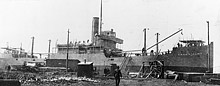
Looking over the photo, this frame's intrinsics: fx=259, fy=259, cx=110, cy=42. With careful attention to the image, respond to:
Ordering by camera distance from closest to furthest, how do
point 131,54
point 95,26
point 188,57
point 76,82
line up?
point 76,82, point 188,57, point 131,54, point 95,26

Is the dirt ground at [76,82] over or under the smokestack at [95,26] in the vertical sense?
under

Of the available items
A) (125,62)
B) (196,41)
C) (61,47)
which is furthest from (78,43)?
(196,41)

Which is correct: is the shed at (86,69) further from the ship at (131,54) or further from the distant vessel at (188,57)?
the distant vessel at (188,57)

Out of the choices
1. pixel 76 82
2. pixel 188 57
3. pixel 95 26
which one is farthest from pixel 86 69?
pixel 95 26

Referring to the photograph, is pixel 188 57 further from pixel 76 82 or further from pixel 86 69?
pixel 76 82

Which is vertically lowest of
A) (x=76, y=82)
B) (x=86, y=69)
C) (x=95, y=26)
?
(x=76, y=82)

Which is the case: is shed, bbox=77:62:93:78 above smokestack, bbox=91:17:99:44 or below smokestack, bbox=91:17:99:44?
below

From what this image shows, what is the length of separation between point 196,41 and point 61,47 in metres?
25.2

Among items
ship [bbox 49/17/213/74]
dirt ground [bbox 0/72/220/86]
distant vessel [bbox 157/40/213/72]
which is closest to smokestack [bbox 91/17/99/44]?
ship [bbox 49/17/213/74]

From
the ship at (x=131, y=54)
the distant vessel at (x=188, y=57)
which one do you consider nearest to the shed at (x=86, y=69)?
the ship at (x=131, y=54)

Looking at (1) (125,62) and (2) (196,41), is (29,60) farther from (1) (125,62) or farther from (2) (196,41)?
(2) (196,41)

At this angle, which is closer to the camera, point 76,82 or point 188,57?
point 76,82

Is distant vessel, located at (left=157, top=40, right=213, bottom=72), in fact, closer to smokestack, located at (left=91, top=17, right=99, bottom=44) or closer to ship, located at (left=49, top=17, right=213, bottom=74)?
ship, located at (left=49, top=17, right=213, bottom=74)

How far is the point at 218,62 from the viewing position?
41.2 feet
